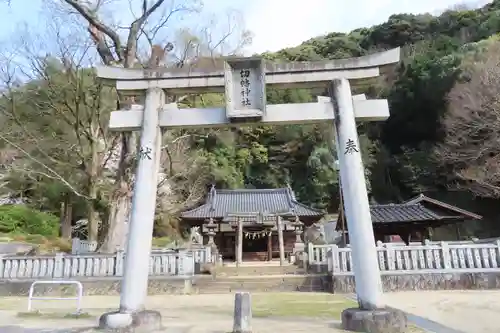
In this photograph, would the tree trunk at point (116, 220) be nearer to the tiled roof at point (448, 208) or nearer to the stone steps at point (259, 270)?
the stone steps at point (259, 270)

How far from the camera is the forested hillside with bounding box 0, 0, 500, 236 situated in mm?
17859

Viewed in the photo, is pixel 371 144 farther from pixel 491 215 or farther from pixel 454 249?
pixel 454 249

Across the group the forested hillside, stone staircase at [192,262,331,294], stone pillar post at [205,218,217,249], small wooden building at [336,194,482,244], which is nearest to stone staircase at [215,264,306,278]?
stone staircase at [192,262,331,294]

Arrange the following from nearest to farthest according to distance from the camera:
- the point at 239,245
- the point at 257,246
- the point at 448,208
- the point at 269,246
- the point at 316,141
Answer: the point at 448,208 → the point at 239,245 → the point at 269,246 → the point at 257,246 → the point at 316,141

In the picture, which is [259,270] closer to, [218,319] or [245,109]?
[218,319]

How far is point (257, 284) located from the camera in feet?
47.1

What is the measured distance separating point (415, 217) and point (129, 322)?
576 inches

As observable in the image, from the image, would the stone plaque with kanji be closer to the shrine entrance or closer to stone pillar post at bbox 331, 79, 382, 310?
stone pillar post at bbox 331, 79, 382, 310

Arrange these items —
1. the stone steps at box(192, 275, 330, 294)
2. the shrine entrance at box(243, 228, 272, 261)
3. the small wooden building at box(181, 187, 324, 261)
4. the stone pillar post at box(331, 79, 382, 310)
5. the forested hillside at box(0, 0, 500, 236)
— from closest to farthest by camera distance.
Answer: the stone pillar post at box(331, 79, 382, 310) < the stone steps at box(192, 275, 330, 294) < the forested hillside at box(0, 0, 500, 236) < the small wooden building at box(181, 187, 324, 261) < the shrine entrance at box(243, 228, 272, 261)

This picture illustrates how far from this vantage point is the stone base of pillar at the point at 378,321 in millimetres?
5234

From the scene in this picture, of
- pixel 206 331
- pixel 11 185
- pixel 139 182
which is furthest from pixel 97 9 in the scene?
pixel 11 185

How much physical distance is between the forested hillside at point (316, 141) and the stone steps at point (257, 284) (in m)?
4.74

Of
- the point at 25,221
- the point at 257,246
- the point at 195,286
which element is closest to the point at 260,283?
the point at 195,286

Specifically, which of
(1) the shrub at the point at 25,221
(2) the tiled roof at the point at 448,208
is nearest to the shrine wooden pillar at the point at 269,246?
(2) the tiled roof at the point at 448,208
